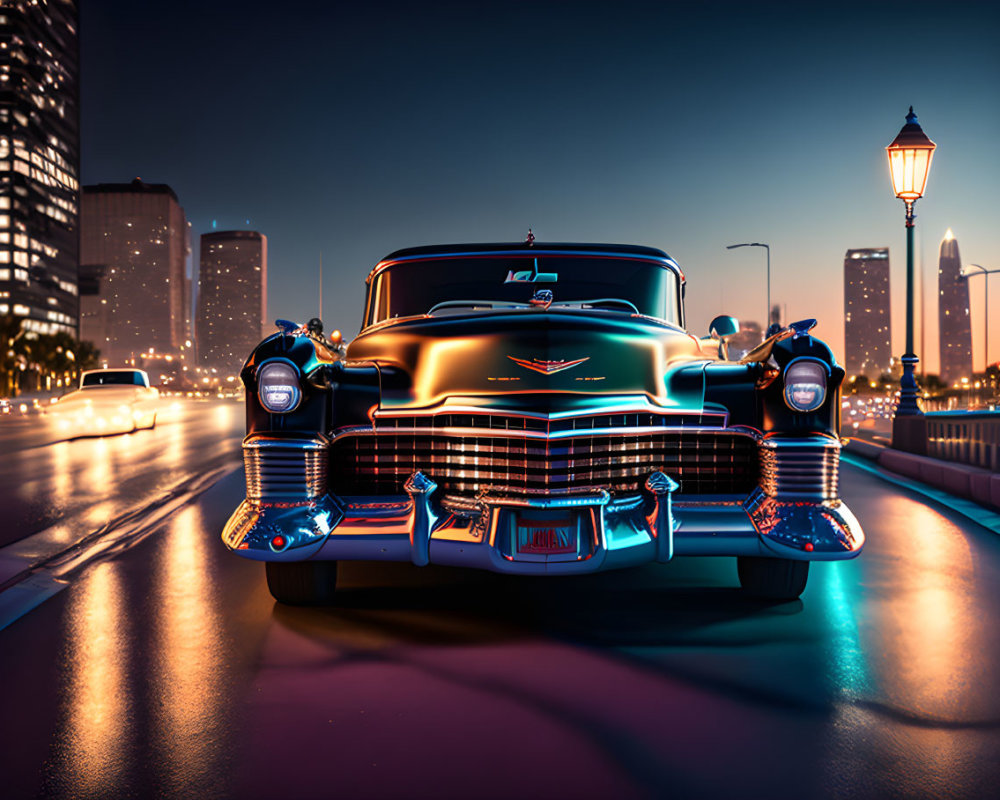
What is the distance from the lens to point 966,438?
9.47m

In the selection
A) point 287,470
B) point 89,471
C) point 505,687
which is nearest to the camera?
point 505,687

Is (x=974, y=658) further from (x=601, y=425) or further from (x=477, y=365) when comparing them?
(x=477, y=365)

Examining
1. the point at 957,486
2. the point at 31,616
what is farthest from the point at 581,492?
the point at 957,486

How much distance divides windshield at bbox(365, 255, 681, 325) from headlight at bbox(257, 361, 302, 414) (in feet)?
5.09

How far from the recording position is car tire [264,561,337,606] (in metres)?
4.19

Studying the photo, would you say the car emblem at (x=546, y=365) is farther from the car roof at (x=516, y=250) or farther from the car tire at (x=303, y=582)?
the car roof at (x=516, y=250)

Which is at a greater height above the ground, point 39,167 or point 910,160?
point 39,167

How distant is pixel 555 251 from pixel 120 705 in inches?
140

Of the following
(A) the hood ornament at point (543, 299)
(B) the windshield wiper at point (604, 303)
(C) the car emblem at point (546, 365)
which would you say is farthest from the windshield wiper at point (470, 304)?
(C) the car emblem at point (546, 365)

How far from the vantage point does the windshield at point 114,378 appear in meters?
18.6

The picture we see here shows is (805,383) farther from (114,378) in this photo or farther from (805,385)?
(114,378)

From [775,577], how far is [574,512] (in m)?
1.38

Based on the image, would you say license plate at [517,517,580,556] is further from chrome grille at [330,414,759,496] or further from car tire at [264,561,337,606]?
car tire at [264,561,337,606]

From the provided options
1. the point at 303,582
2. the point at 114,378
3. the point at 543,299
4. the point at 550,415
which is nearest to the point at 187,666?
the point at 303,582
